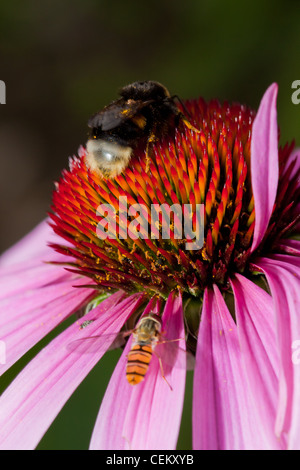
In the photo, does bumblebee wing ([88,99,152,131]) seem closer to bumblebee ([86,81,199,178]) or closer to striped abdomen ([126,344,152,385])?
bumblebee ([86,81,199,178])

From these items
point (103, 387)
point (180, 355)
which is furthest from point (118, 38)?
point (180, 355)

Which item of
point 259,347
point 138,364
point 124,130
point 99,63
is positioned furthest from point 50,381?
point 99,63

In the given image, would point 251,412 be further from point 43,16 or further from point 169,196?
point 43,16

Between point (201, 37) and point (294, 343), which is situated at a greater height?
point (201, 37)

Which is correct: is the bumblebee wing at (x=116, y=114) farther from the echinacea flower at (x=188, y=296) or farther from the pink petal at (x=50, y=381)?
the pink petal at (x=50, y=381)

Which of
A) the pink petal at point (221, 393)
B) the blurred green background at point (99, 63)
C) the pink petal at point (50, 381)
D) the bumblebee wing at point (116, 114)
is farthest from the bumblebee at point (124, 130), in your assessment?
the blurred green background at point (99, 63)

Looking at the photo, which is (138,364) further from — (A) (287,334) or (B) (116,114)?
(B) (116,114)
